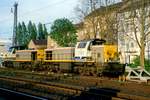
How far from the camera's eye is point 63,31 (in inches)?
2714

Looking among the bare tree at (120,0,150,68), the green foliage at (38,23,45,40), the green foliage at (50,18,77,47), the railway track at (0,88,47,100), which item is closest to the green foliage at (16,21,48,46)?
the green foliage at (38,23,45,40)

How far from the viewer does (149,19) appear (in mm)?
40469

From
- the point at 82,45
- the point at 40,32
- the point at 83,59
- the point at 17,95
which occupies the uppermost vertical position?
the point at 40,32

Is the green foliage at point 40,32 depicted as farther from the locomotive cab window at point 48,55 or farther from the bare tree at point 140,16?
the locomotive cab window at point 48,55

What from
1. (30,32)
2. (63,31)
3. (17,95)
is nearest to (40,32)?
(30,32)

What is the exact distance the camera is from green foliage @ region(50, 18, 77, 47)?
6656 centimetres

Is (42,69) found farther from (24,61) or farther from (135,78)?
(135,78)

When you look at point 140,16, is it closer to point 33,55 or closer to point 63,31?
point 33,55

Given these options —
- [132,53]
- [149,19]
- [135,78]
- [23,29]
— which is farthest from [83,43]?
[23,29]

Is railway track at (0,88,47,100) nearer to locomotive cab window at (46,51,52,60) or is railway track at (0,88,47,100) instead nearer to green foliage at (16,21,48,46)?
locomotive cab window at (46,51,52,60)

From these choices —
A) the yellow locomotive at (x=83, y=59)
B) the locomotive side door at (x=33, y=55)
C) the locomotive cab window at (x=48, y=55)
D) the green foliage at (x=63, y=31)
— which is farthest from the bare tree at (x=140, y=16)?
the green foliage at (x=63, y=31)

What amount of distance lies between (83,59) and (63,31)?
4255 centimetres

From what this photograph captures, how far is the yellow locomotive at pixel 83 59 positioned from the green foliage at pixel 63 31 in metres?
33.1

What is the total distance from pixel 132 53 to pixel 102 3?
1615cm
